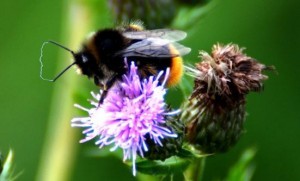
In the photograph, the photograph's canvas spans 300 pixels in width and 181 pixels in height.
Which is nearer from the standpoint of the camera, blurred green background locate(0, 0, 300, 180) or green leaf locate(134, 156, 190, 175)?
green leaf locate(134, 156, 190, 175)

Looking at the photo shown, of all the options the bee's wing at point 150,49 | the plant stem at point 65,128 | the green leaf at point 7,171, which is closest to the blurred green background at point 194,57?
Answer: the plant stem at point 65,128

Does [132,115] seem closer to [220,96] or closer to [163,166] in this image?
[163,166]

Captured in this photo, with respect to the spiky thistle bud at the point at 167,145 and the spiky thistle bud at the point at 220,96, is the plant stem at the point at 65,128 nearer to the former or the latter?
the spiky thistle bud at the point at 220,96

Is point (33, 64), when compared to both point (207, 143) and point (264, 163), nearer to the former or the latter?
point (264, 163)

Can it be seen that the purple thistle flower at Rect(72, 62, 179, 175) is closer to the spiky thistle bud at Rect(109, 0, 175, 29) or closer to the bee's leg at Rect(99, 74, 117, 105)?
the bee's leg at Rect(99, 74, 117, 105)

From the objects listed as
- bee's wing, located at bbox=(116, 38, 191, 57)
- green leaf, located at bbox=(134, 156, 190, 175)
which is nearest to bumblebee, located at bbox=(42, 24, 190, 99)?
bee's wing, located at bbox=(116, 38, 191, 57)

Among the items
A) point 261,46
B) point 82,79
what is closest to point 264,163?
point 261,46

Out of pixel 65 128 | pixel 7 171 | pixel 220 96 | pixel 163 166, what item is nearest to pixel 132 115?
pixel 163 166
